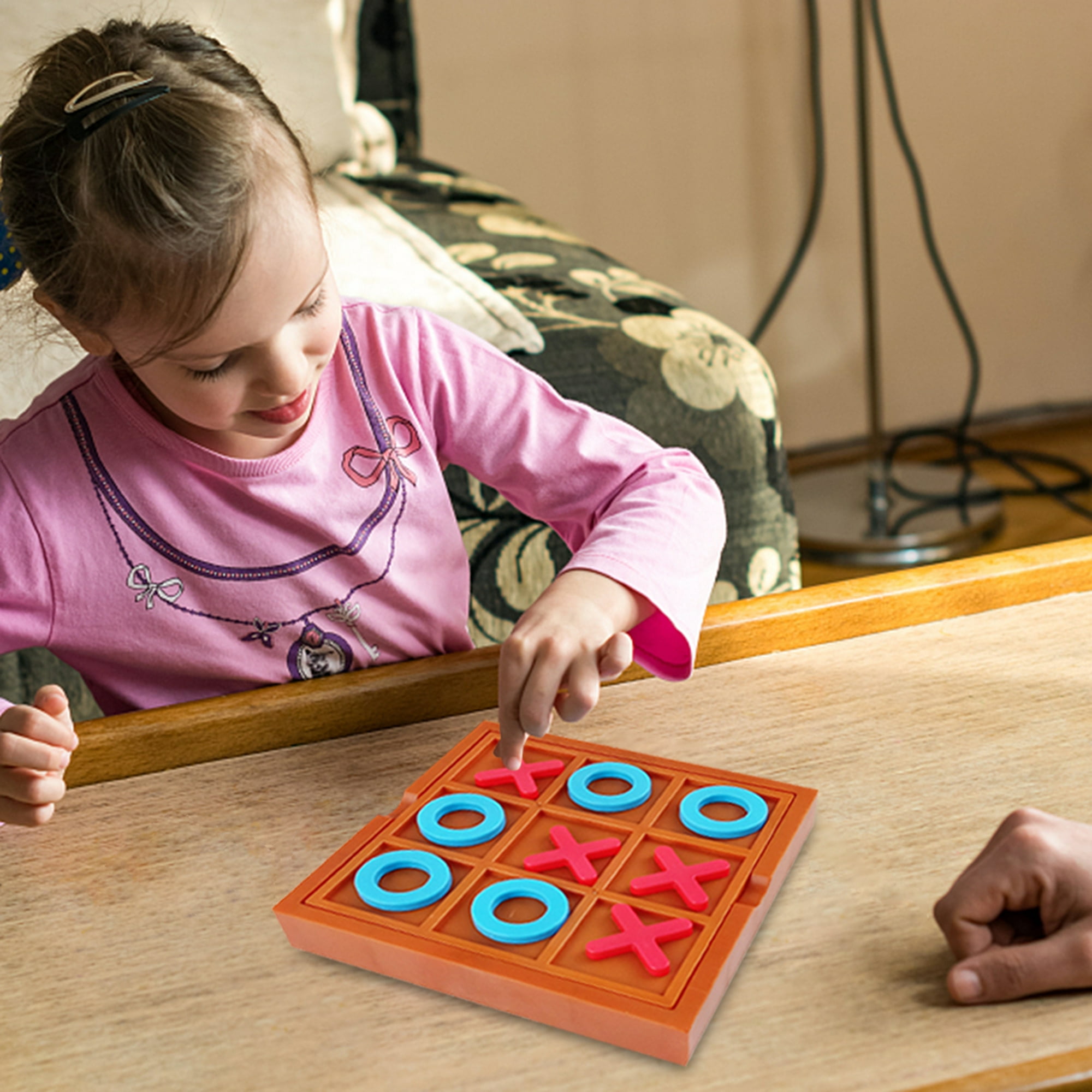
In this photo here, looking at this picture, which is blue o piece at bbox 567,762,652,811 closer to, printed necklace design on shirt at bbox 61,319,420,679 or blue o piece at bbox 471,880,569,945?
blue o piece at bbox 471,880,569,945

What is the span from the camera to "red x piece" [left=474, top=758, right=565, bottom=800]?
500 millimetres

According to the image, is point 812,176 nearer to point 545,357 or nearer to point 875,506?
point 875,506

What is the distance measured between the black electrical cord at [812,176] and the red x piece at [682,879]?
5.83 ft

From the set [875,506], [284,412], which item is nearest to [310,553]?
[284,412]

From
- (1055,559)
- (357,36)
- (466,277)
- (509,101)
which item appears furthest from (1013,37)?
(1055,559)

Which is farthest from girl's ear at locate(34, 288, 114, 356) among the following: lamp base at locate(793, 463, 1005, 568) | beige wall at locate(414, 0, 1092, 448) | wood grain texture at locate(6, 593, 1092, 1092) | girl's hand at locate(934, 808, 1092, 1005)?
beige wall at locate(414, 0, 1092, 448)

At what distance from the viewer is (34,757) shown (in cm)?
52

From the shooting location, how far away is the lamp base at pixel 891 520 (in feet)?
5.76

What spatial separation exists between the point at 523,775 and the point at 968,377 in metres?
1.89

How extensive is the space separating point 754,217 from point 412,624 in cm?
152

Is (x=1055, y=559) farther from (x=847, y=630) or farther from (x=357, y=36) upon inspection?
(x=357, y=36)

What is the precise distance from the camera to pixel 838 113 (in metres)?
2.02

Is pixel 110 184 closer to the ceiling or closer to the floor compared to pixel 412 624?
closer to the ceiling

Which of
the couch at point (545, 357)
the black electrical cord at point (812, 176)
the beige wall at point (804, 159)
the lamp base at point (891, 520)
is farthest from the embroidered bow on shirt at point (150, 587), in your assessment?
the black electrical cord at point (812, 176)
